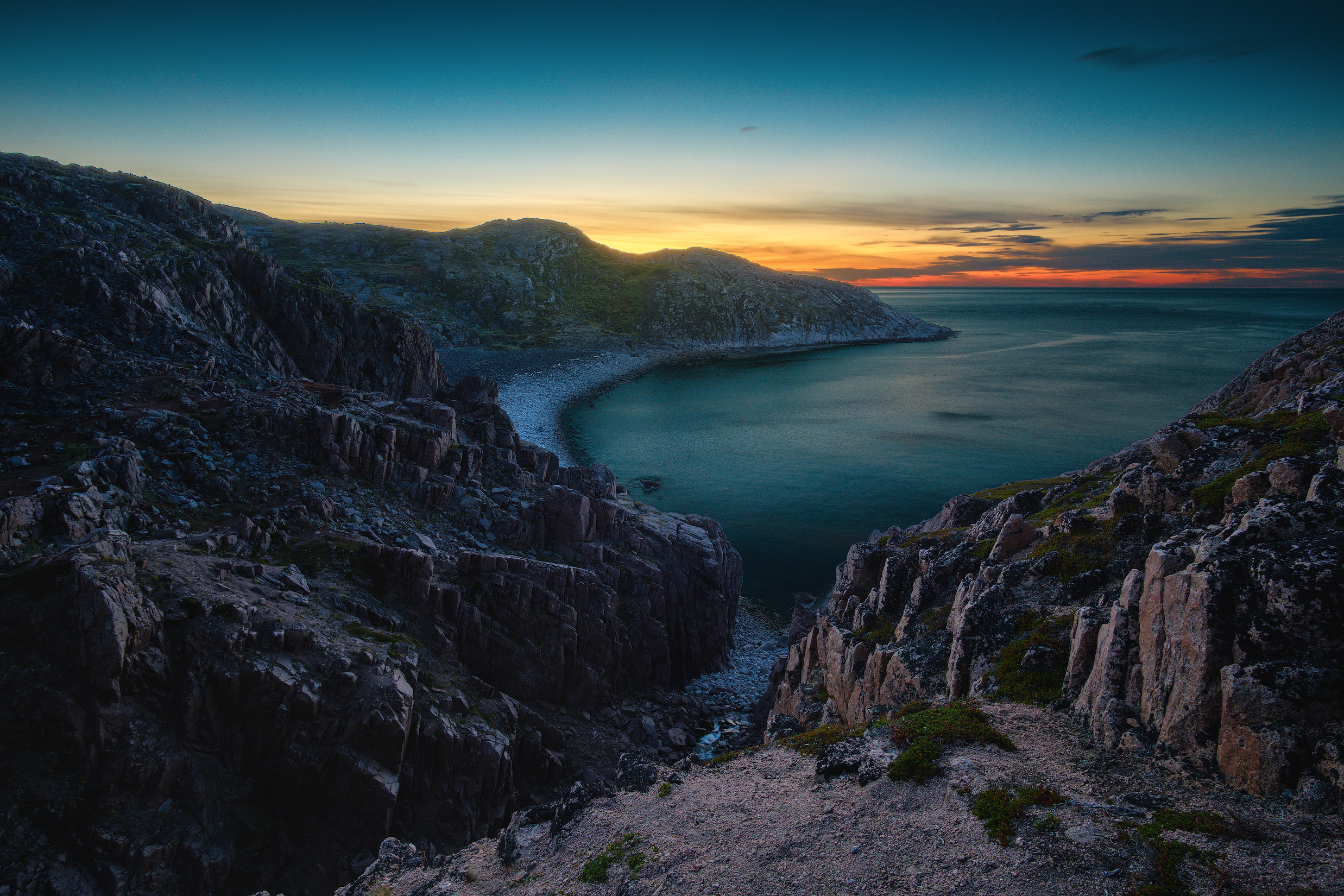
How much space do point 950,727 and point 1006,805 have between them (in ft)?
12.4

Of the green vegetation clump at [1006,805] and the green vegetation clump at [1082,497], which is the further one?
the green vegetation clump at [1082,497]

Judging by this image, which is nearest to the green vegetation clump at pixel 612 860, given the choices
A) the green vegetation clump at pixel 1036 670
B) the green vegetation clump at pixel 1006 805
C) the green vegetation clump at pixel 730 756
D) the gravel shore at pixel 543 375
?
the green vegetation clump at pixel 730 756

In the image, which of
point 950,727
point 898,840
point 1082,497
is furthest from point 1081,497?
point 898,840

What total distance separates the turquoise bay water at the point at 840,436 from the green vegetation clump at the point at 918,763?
1631 inches

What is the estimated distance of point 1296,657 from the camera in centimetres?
1390

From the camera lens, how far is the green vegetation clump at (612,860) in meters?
16.4

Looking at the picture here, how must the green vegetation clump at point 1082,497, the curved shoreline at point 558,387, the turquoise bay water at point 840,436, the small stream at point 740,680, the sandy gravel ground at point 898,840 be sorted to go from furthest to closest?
1. the curved shoreline at point 558,387
2. the turquoise bay water at point 840,436
3. the small stream at point 740,680
4. the green vegetation clump at point 1082,497
5. the sandy gravel ground at point 898,840

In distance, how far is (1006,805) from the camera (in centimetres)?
1473

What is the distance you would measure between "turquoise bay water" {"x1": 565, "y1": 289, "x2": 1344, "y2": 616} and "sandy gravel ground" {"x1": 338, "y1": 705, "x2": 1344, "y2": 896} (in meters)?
41.1

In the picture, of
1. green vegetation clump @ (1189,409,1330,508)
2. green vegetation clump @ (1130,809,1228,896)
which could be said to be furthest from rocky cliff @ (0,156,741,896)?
green vegetation clump @ (1189,409,1330,508)

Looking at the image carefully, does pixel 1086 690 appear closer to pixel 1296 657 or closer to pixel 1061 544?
pixel 1296 657

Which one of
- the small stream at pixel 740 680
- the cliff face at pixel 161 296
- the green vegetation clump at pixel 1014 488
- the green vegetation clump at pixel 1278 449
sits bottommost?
the small stream at pixel 740 680

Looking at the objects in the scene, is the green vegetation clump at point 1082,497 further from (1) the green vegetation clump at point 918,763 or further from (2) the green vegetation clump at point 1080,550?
(1) the green vegetation clump at point 918,763

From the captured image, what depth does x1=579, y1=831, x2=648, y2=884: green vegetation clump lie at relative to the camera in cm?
1641
